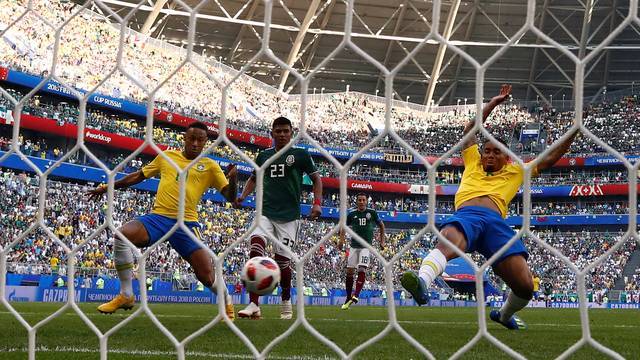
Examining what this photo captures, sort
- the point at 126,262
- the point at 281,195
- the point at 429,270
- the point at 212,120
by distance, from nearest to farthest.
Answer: the point at 429,270, the point at 126,262, the point at 281,195, the point at 212,120

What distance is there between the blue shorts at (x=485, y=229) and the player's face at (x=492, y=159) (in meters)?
0.32

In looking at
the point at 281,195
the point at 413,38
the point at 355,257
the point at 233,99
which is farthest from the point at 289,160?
the point at 413,38

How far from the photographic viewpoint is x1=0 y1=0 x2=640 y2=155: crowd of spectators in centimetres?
2805

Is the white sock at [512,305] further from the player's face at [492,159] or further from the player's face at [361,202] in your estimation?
the player's face at [361,202]

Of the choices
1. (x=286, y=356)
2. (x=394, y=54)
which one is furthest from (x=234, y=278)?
(x=394, y=54)

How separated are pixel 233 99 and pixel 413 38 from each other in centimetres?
1028

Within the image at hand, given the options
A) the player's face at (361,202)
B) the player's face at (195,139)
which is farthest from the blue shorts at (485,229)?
the player's face at (361,202)

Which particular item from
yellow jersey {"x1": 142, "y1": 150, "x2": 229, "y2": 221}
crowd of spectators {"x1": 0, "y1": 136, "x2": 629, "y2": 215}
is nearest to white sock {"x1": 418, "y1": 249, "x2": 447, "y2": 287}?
yellow jersey {"x1": 142, "y1": 150, "x2": 229, "y2": 221}

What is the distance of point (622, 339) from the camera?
5.97 m

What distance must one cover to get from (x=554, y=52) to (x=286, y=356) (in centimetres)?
4247

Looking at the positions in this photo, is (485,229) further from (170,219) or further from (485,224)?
(170,219)

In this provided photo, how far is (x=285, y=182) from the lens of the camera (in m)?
6.74

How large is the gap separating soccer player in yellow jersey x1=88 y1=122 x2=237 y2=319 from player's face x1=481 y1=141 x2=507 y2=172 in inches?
67.9

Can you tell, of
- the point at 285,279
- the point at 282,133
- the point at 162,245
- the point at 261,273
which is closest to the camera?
the point at 261,273
